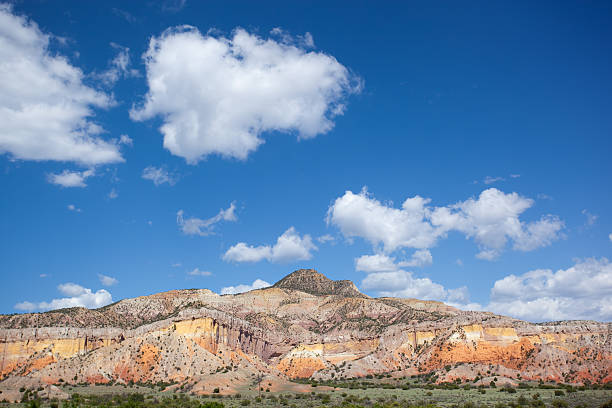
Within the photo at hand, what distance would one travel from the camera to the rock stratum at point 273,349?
75.7 meters

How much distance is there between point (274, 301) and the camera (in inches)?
5940

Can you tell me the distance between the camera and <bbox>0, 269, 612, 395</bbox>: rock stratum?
75.7m

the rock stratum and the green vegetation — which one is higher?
the rock stratum

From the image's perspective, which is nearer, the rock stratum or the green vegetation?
the green vegetation

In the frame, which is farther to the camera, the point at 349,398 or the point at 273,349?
the point at 273,349

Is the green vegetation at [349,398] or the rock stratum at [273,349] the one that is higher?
the rock stratum at [273,349]

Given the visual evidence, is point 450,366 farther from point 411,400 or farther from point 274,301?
point 274,301

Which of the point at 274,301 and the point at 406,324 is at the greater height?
the point at 274,301

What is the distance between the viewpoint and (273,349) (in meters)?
111

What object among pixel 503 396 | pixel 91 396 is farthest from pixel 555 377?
pixel 91 396

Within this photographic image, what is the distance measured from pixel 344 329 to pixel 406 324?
1750 centimetres

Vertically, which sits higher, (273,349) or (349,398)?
(273,349)

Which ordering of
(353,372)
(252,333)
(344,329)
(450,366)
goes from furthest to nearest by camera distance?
(344,329) → (252,333) → (353,372) → (450,366)

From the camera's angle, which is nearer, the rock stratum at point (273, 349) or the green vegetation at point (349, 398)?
the green vegetation at point (349, 398)
